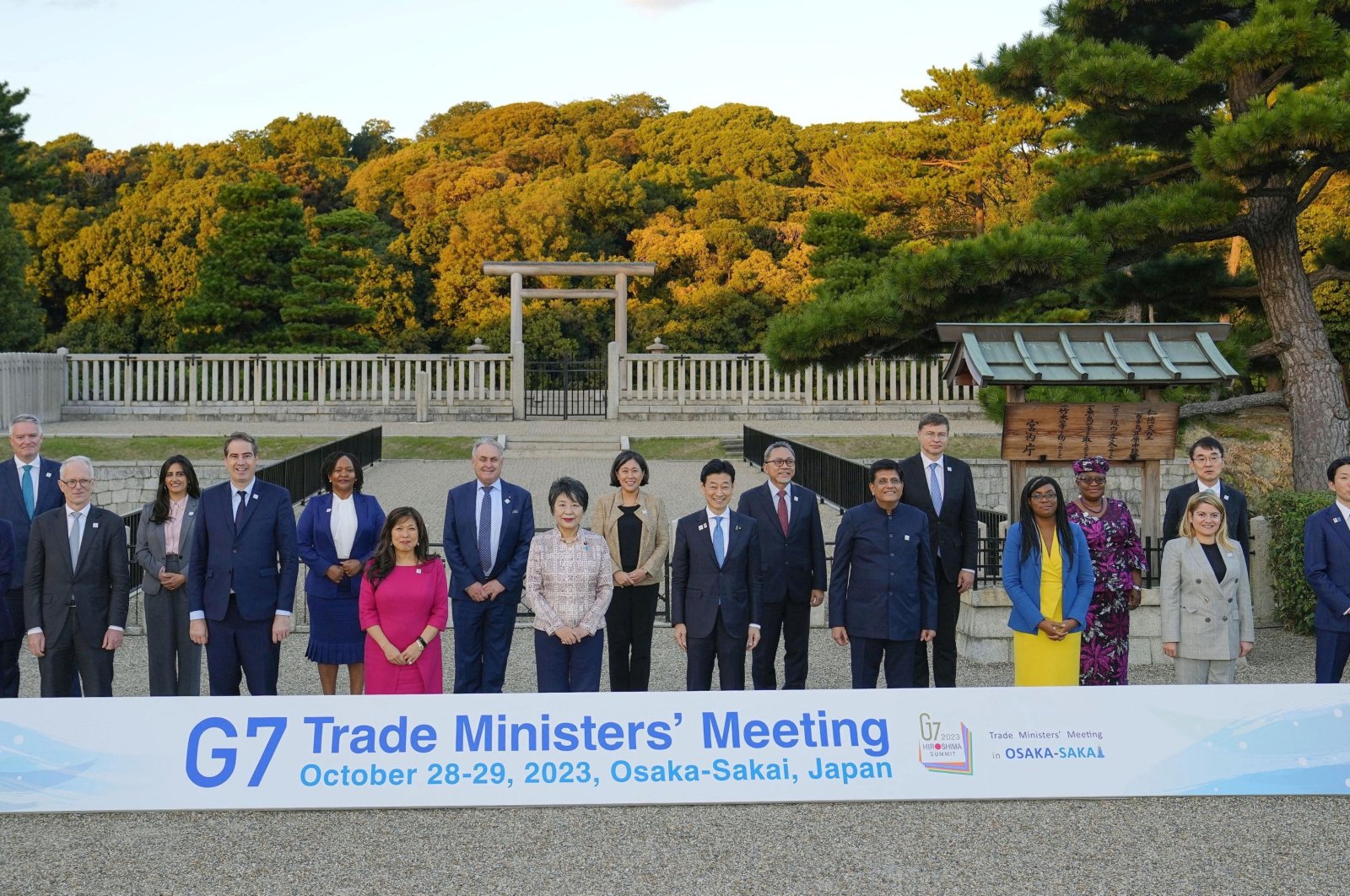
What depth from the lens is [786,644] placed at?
596 cm

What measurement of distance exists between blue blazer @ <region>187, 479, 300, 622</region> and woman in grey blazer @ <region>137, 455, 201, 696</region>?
0.12 meters

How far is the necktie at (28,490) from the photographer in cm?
603

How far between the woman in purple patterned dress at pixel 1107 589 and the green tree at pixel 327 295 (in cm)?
2132

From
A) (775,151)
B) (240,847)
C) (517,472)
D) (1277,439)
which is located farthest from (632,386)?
(240,847)

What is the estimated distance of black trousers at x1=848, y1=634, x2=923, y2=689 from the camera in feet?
18.4

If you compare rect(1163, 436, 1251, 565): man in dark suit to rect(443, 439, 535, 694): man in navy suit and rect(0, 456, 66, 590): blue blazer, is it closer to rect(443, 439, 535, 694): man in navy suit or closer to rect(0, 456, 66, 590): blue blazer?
rect(443, 439, 535, 694): man in navy suit

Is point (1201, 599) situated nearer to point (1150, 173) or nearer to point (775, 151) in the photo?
point (1150, 173)

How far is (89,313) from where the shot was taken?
32.2 m

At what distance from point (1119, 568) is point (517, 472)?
35.8ft

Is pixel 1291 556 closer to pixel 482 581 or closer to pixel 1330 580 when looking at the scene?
pixel 1330 580

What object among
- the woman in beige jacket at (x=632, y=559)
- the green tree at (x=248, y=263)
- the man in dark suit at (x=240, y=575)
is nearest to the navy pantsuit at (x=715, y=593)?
the woman in beige jacket at (x=632, y=559)

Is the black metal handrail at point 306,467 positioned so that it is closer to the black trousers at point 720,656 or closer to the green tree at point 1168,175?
the green tree at point 1168,175

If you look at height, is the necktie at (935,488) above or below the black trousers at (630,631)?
above

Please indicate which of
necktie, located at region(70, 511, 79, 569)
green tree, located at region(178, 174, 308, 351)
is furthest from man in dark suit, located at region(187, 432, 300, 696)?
green tree, located at region(178, 174, 308, 351)
